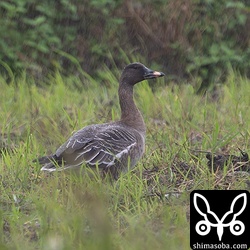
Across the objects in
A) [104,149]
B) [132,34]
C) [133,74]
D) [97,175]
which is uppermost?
[133,74]

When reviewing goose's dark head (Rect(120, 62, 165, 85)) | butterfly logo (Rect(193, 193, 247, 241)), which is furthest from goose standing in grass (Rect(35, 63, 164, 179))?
butterfly logo (Rect(193, 193, 247, 241))

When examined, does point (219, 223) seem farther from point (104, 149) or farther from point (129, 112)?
point (129, 112)

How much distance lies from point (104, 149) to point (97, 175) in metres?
0.26

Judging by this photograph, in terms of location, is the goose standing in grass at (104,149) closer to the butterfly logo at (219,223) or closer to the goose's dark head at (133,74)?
the goose's dark head at (133,74)

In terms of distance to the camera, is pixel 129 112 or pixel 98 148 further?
pixel 129 112

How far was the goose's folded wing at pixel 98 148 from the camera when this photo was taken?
656 centimetres

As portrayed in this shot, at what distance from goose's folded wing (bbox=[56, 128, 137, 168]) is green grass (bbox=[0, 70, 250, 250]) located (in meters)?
0.13

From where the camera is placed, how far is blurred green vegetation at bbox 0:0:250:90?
10656 mm

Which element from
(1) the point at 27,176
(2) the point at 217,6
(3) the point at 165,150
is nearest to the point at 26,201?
(1) the point at 27,176

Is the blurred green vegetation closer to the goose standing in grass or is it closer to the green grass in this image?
the green grass

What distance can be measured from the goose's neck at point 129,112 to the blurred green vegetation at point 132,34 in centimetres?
307

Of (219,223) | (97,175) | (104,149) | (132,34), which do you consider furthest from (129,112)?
(132,34)

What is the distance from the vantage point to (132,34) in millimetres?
11055

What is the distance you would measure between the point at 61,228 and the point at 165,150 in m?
2.10
